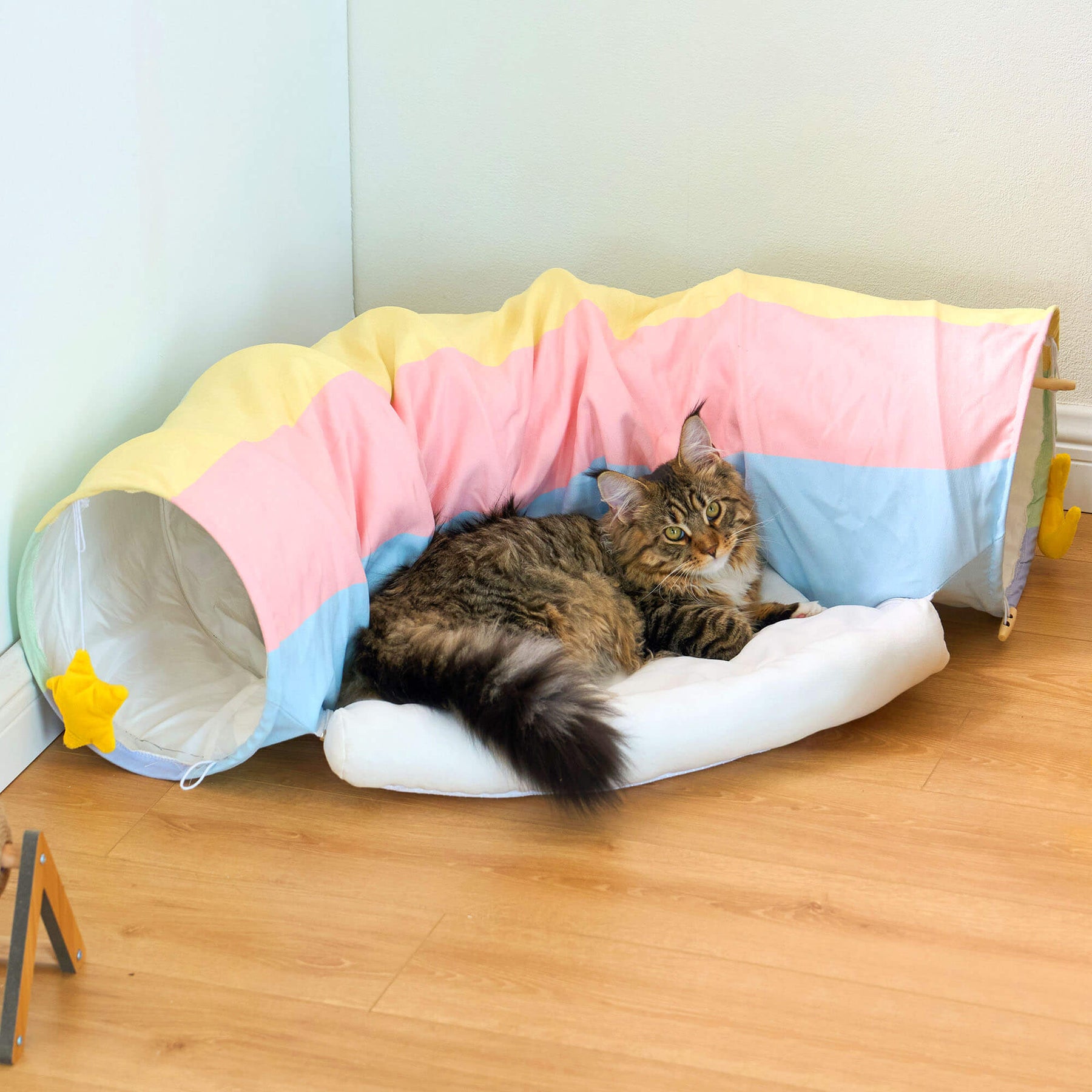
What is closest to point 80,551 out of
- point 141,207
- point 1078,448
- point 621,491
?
point 141,207

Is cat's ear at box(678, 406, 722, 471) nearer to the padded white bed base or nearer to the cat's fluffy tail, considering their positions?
the padded white bed base

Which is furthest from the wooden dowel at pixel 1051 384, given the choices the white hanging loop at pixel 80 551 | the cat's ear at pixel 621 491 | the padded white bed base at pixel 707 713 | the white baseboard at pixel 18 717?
the white baseboard at pixel 18 717

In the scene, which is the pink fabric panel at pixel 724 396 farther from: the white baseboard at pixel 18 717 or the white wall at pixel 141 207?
the white baseboard at pixel 18 717

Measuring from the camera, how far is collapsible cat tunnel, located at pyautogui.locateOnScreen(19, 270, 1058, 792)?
1682mm

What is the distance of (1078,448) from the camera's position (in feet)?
8.65

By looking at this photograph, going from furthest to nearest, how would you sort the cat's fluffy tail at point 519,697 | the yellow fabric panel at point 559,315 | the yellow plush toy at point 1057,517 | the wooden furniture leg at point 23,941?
the yellow plush toy at point 1057,517, the yellow fabric panel at point 559,315, the cat's fluffy tail at point 519,697, the wooden furniture leg at point 23,941

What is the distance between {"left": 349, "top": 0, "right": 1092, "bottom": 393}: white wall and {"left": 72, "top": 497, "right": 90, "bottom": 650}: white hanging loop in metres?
1.31

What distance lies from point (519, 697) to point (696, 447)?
0.70m

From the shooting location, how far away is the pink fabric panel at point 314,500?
5.18ft

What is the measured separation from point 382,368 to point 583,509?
1.63 feet

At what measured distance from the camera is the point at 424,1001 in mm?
1294

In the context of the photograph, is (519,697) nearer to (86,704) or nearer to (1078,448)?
(86,704)

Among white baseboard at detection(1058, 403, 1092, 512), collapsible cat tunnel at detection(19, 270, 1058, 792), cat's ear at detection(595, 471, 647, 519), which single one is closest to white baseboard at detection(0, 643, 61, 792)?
collapsible cat tunnel at detection(19, 270, 1058, 792)

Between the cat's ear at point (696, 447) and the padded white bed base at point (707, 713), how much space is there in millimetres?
354
